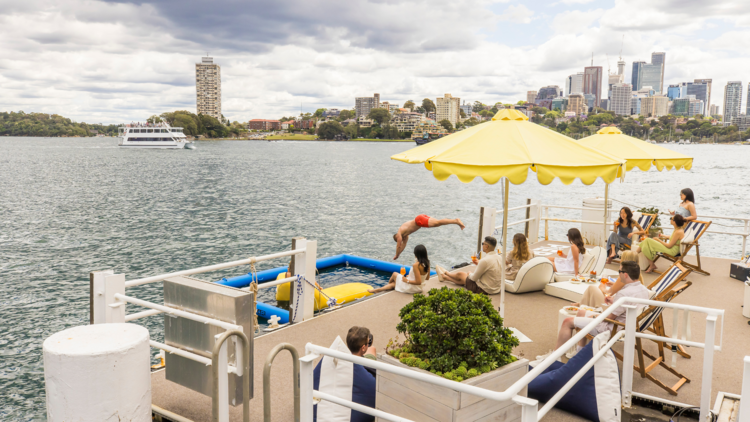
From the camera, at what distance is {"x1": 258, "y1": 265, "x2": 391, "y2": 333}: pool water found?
13.9m

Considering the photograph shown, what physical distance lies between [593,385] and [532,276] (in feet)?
14.0

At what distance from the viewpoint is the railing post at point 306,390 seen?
3.45 meters

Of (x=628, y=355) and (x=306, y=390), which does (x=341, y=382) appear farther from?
(x=628, y=355)

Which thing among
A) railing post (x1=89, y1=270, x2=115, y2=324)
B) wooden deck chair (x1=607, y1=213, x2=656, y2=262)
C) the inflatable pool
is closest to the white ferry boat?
the inflatable pool

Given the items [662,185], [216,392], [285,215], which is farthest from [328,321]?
[662,185]

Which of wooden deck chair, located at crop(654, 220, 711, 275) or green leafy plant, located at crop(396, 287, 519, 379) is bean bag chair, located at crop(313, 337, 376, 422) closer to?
green leafy plant, located at crop(396, 287, 519, 379)

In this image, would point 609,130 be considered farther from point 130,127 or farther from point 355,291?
point 130,127

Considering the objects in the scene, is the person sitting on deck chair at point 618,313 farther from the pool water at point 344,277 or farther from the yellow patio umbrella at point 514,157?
the pool water at point 344,277

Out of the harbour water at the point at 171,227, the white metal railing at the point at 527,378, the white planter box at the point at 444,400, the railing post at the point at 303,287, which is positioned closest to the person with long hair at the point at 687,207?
the white metal railing at the point at 527,378

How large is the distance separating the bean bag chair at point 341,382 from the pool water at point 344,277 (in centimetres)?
930

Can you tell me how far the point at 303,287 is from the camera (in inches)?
285

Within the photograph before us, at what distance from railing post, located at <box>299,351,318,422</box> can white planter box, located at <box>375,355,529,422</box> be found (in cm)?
65

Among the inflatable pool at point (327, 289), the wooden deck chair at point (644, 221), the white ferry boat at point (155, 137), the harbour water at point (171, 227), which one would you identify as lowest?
the harbour water at point (171, 227)

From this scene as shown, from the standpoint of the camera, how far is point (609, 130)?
1092 centimetres
